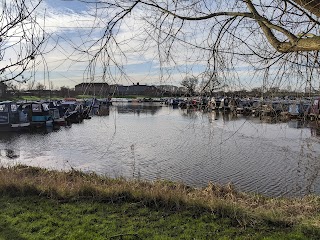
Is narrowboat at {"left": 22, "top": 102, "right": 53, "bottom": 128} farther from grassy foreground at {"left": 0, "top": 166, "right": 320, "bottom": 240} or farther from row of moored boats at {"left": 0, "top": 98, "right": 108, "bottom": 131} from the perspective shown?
grassy foreground at {"left": 0, "top": 166, "right": 320, "bottom": 240}

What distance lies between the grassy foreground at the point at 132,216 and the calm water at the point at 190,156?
2535mm

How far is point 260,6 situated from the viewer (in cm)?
374

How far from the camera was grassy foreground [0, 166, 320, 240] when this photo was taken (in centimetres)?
493

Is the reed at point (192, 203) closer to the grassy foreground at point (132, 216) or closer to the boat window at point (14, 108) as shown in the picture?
the grassy foreground at point (132, 216)

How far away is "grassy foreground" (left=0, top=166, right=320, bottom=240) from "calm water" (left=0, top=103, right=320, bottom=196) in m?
2.54

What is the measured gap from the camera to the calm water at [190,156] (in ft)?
42.3

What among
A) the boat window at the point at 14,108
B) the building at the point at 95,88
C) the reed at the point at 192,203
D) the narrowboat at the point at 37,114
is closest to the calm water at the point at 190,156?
the reed at the point at 192,203

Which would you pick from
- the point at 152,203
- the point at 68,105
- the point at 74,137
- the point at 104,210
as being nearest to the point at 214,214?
the point at 152,203

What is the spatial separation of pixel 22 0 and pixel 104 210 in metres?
3.58

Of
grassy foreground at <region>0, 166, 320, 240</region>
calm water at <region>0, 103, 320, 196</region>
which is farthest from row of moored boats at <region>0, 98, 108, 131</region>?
grassy foreground at <region>0, 166, 320, 240</region>

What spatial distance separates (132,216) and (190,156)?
12.5 m

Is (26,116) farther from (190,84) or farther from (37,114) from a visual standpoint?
(190,84)

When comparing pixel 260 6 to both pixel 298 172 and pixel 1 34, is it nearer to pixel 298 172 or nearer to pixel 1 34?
pixel 1 34

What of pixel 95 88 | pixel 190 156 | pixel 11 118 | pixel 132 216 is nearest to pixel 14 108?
pixel 11 118
